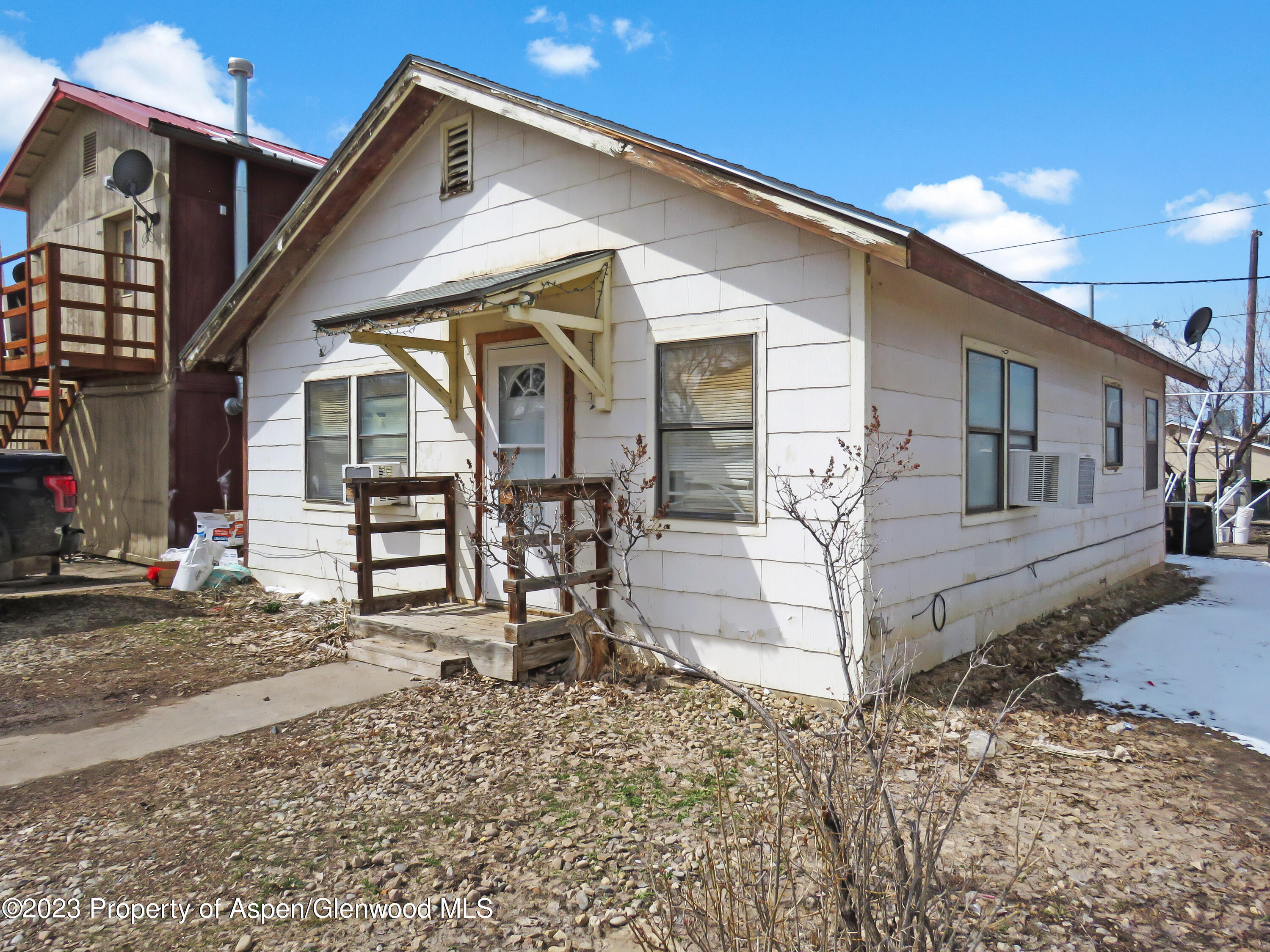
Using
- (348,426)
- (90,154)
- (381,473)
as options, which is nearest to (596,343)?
(381,473)

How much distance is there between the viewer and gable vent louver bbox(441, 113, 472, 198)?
7422mm

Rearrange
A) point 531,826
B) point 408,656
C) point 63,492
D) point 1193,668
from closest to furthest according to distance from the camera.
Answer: point 531,826 < point 408,656 < point 1193,668 < point 63,492

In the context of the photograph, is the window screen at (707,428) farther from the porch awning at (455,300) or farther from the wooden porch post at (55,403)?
the wooden porch post at (55,403)

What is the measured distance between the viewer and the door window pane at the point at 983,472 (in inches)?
259

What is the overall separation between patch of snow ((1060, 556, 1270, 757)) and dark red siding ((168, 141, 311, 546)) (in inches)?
408

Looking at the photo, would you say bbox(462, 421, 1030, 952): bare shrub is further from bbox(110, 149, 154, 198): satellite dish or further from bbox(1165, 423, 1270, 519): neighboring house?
bbox(1165, 423, 1270, 519): neighboring house

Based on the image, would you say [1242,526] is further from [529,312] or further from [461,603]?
[529,312]

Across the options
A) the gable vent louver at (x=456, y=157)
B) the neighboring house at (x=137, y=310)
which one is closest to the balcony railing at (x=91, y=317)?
the neighboring house at (x=137, y=310)

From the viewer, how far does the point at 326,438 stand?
28.3 ft

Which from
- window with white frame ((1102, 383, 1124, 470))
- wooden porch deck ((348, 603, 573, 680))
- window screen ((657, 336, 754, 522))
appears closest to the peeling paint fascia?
window screen ((657, 336, 754, 522))

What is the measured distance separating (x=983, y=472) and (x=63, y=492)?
830cm

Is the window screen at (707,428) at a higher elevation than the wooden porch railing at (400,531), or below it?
higher

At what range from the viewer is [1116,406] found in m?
10.3

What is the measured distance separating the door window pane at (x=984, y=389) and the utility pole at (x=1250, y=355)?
14.1m
